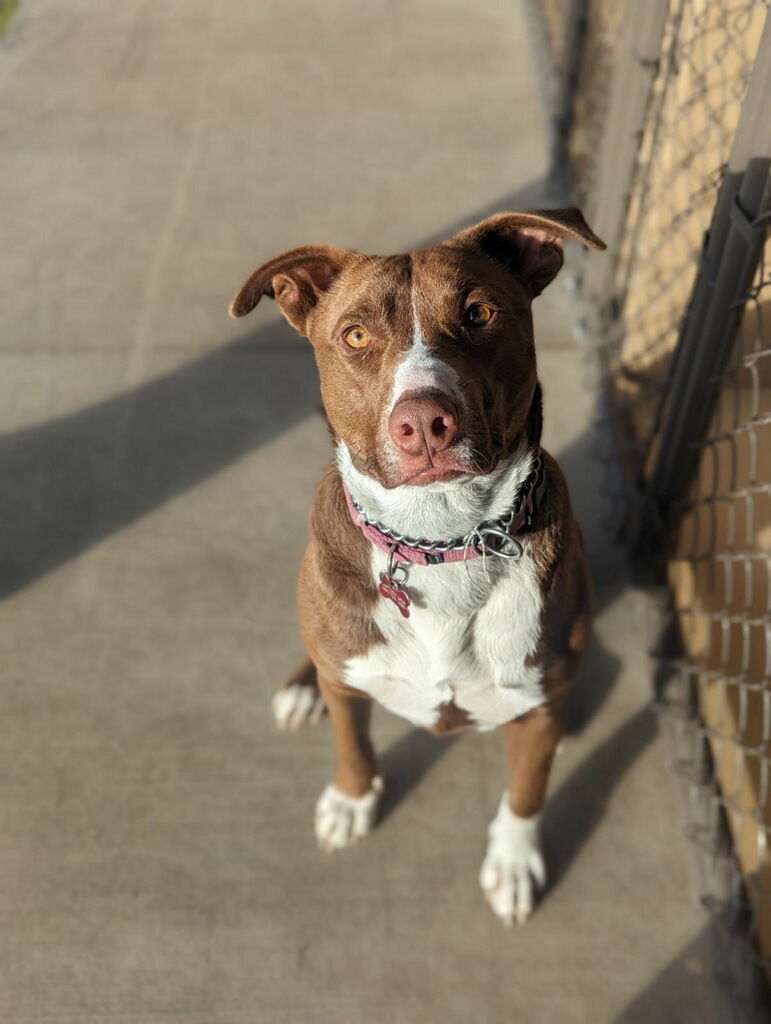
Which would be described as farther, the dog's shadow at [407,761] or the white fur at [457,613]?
the dog's shadow at [407,761]

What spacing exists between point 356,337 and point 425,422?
13.4 inches

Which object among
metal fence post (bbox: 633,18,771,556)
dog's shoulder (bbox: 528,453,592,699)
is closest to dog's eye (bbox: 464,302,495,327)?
dog's shoulder (bbox: 528,453,592,699)

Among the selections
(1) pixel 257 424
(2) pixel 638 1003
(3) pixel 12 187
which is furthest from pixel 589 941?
(3) pixel 12 187

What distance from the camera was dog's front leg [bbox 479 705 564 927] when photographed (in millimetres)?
2336

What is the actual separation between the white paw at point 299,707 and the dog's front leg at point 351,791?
0.75 feet

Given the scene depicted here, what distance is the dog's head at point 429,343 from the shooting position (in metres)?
1.69

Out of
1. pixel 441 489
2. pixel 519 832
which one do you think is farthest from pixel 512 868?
pixel 441 489

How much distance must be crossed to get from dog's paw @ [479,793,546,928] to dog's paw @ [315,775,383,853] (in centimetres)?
36

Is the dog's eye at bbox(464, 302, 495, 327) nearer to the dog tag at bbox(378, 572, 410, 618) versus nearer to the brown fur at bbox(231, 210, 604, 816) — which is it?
the brown fur at bbox(231, 210, 604, 816)

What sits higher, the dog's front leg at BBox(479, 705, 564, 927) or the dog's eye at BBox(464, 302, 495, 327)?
the dog's eye at BBox(464, 302, 495, 327)

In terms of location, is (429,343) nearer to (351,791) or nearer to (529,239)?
(529,239)

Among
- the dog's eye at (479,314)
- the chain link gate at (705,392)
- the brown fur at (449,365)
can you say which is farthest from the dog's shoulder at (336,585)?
the chain link gate at (705,392)

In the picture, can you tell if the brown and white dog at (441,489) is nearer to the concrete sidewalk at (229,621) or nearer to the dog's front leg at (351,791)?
the dog's front leg at (351,791)

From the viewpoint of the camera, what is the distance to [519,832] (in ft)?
8.21
